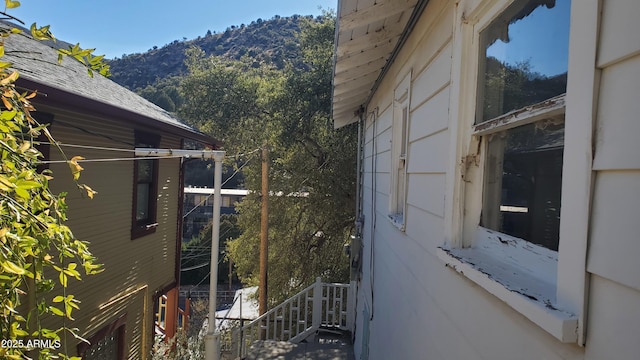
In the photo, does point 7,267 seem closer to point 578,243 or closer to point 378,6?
point 578,243

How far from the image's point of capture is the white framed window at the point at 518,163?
3.23 ft

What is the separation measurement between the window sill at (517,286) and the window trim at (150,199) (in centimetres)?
591

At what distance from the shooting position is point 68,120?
4.67 meters

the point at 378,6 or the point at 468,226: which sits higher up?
the point at 378,6

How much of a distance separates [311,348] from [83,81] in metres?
6.01

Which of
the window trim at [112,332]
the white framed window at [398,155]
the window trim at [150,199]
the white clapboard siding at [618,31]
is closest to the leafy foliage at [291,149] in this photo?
the window trim at [150,199]

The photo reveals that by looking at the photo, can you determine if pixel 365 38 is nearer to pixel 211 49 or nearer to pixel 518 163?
pixel 518 163

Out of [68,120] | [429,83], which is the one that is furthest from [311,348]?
[429,83]

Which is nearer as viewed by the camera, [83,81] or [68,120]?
[68,120]

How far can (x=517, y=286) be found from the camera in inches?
44.9

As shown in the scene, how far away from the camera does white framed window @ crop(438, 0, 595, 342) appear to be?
985mm

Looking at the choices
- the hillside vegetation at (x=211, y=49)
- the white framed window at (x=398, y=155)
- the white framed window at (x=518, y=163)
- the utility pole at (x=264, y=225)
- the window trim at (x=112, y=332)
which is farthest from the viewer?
the hillside vegetation at (x=211, y=49)

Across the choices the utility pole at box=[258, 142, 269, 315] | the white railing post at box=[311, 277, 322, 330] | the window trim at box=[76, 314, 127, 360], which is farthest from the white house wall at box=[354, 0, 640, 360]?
the utility pole at box=[258, 142, 269, 315]

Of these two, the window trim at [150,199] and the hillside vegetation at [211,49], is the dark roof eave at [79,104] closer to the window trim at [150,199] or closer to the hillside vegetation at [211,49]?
the window trim at [150,199]
